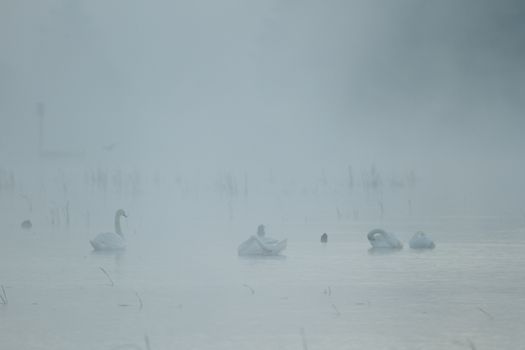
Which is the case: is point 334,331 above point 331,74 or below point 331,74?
below

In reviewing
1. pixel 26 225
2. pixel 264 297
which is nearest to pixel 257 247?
pixel 264 297

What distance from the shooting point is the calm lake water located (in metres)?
11.2

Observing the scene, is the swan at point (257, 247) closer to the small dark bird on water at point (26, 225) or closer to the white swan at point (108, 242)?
the white swan at point (108, 242)

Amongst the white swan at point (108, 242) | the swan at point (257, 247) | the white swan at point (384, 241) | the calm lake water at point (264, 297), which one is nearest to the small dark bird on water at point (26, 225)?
the calm lake water at point (264, 297)

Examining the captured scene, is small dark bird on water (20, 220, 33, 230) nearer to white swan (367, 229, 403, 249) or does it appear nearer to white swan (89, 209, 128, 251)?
white swan (89, 209, 128, 251)

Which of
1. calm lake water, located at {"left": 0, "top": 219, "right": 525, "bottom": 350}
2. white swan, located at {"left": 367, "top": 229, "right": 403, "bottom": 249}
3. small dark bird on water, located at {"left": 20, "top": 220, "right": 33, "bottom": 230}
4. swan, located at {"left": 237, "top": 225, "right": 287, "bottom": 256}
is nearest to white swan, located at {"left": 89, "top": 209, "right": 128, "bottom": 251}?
calm lake water, located at {"left": 0, "top": 219, "right": 525, "bottom": 350}

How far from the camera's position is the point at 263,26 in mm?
136750

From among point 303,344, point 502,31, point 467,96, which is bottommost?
point 303,344

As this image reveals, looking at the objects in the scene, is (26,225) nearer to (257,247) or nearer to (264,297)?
(257,247)

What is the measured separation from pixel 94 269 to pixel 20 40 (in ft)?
285

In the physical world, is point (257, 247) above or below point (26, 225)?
below

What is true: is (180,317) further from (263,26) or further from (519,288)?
(263,26)

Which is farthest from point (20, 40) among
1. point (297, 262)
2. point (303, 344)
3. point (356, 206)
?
point (303, 344)

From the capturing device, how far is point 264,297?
13.5 meters
